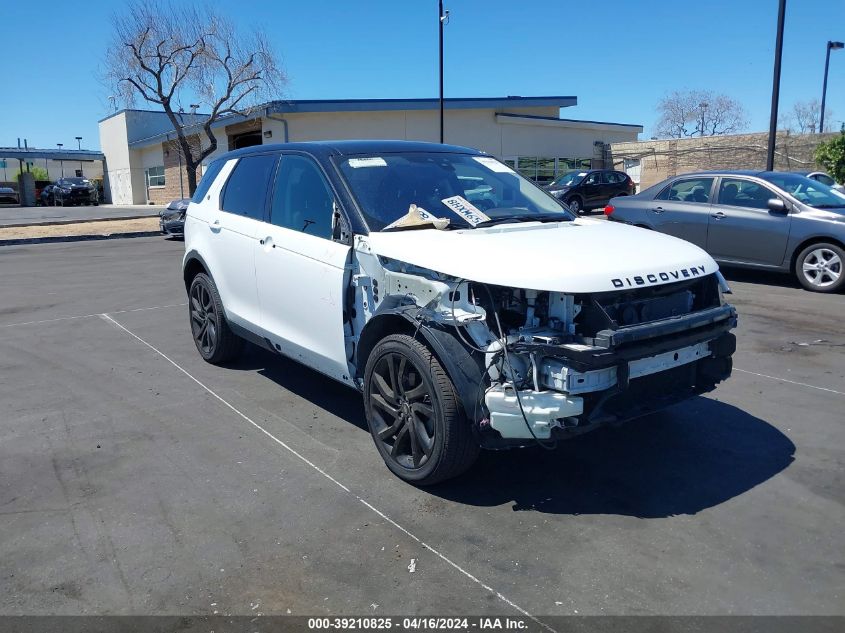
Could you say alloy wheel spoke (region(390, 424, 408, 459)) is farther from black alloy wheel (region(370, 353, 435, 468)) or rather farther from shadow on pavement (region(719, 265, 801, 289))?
shadow on pavement (region(719, 265, 801, 289))

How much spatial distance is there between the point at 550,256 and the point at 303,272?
69.0 inches

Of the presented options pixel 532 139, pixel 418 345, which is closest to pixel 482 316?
pixel 418 345

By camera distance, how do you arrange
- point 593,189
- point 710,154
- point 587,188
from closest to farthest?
1. point 587,188
2. point 593,189
3. point 710,154

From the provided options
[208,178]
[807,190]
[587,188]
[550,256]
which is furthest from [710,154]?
[550,256]

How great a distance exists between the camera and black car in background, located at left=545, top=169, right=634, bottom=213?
25042 mm

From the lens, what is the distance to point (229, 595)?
2.97 metres

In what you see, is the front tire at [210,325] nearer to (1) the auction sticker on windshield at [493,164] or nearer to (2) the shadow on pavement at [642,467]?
(2) the shadow on pavement at [642,467]

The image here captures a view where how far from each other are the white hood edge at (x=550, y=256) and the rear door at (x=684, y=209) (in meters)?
6.58

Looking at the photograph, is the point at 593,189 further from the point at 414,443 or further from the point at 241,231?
the point at 414,443

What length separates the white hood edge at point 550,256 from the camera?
3.37m

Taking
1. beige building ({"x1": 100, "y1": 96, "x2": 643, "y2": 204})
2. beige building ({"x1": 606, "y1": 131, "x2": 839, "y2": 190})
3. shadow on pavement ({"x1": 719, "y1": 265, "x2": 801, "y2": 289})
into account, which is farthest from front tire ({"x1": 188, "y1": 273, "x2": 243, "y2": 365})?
beige building ({"x1": 606, "y1": 131, "x2": 839, "y2": 190})

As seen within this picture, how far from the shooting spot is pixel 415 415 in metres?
3.80

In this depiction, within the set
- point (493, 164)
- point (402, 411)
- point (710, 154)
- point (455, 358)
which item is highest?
point (710, 154)

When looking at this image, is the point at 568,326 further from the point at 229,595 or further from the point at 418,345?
the point at 229,595
